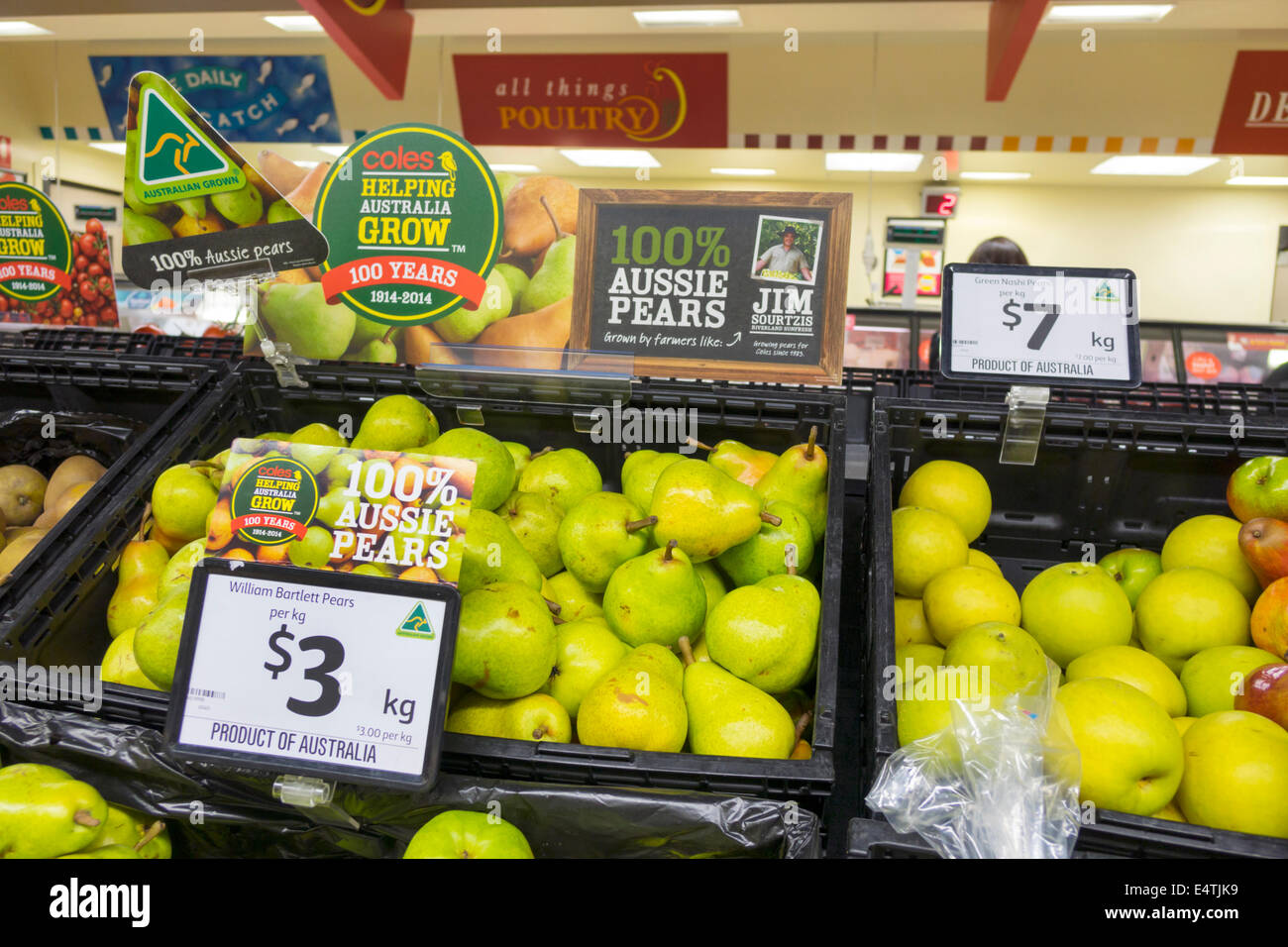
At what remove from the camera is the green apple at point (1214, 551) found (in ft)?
4.18

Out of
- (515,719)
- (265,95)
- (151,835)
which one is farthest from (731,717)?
(265,95)

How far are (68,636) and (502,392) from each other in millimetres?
781

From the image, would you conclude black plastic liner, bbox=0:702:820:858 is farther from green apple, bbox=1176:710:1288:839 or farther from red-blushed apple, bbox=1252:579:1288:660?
red-blushed apple, bbox=1252:579:1288:660

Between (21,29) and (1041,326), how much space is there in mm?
7550

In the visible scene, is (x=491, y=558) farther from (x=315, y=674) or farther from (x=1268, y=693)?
(x=1268, y=693)

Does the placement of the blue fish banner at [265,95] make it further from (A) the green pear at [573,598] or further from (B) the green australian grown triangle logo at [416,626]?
(B) the green australian grown triangle logo at [416,626]

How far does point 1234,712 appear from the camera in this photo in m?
0.99

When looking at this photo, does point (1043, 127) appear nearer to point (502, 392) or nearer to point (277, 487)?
point (502, 392)

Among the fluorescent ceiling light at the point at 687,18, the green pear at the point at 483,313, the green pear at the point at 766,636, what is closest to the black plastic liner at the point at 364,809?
the green pear at the point at 766,636

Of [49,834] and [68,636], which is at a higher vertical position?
[68,636]

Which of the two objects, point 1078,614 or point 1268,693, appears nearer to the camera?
point 1268,693

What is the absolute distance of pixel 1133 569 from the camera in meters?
1.36

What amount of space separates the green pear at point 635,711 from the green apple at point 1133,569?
Result: 2.39 ft
